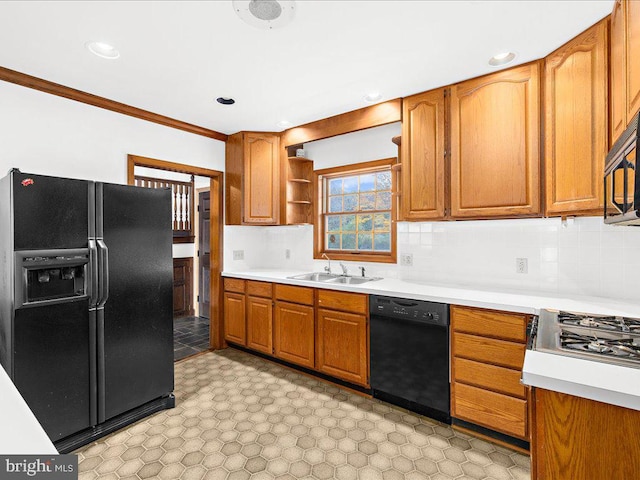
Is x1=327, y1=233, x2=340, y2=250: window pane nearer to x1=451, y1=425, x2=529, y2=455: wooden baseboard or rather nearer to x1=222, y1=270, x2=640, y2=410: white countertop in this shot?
x1=222, y1=270, x2=640, y2=410: white countertop

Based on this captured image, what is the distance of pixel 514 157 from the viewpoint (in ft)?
7.38

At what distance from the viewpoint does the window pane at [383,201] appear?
11.0 ft

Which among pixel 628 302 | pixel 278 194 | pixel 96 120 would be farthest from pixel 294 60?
pixel 628 302

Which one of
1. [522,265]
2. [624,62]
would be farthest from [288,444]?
[624,62]

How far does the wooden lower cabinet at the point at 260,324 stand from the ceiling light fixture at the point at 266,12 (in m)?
2.36

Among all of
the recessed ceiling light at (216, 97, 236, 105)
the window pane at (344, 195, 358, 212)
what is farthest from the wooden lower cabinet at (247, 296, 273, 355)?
the recessed ceiling light at (216, 97, 236, 105)

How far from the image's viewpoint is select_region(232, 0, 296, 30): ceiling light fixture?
1684 millimetres

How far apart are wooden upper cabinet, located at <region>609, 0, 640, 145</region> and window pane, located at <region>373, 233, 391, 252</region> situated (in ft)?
6.15

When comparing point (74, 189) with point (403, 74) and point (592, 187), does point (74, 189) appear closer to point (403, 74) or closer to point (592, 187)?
point (403, 74)

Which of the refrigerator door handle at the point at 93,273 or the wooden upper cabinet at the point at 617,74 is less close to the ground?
the wooden upper cabinet at the point at 617,74

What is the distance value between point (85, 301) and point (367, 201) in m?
2.57

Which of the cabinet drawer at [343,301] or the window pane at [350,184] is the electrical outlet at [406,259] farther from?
the window pane at [350,184]

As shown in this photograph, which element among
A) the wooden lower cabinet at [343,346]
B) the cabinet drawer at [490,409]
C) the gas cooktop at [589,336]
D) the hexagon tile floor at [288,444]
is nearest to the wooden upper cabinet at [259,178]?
the wooden lower cabinet at [343,346]

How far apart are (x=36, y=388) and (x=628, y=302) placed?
3.67m
